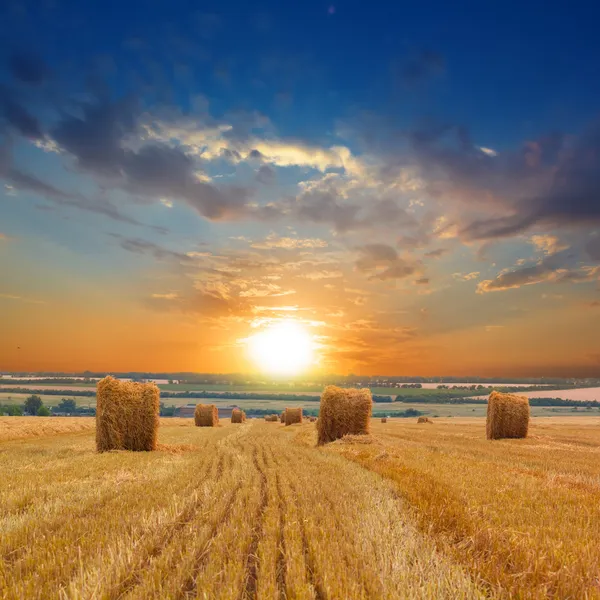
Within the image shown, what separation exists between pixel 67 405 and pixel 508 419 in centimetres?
→ 12950

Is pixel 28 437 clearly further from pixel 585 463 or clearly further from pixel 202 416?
pixel 585 463

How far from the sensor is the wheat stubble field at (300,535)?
4145mm

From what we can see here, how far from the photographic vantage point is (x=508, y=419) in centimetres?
2738

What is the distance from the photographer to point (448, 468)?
11383mm

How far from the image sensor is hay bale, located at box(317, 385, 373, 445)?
22094 mm

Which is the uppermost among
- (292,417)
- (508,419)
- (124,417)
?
(124,417)

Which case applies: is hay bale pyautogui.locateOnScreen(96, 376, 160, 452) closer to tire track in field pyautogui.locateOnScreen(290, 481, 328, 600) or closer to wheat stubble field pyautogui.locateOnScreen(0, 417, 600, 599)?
wheat stubble field pyautogui.locateOnScreen(0, 417, 600, 599)

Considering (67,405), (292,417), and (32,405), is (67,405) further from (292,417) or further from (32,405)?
(292,417)

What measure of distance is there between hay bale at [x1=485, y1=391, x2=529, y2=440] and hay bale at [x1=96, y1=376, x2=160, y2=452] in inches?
831

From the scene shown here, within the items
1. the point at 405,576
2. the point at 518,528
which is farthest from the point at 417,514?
the point at 405,576

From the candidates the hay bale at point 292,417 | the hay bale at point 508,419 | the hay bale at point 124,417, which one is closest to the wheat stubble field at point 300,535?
the hay bale at point 124,417

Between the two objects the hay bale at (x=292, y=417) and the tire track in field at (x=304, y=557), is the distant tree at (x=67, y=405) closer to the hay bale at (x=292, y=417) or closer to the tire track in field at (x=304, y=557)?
the hay bale at (x=292, y=417)

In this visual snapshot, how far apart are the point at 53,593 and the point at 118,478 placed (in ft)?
21.6

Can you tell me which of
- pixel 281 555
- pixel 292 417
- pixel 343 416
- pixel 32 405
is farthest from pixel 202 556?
pixel 32 405
